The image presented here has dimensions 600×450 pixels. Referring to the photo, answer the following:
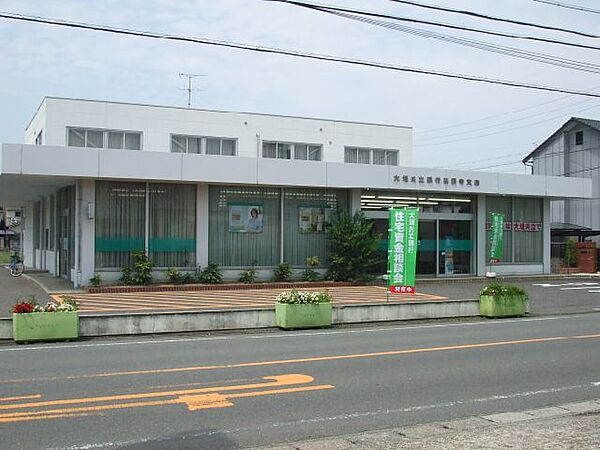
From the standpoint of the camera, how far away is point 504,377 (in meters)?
9.89

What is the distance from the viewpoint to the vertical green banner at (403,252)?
1897 cm

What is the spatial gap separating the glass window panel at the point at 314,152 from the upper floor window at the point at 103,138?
9.10m

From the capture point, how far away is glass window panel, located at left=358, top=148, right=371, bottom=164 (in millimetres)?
37781

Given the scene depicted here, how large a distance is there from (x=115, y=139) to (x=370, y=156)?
1395 centimetres

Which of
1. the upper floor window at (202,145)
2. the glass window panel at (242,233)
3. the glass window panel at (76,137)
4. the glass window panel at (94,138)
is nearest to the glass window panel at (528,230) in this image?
the glass window panel at (242,233)

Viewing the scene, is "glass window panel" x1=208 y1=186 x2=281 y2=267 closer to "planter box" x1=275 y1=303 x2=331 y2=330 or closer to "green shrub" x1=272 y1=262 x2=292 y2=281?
"green shrub" x1=272 y1=262 x2=292 y2=281

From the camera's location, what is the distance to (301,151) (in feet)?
120

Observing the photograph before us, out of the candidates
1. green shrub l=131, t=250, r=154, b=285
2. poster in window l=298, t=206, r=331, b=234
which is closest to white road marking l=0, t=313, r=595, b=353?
green shrub l=131, t=250, r=154, b=285

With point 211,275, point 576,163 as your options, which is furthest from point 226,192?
point 576,163

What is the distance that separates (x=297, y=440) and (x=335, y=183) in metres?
20.4

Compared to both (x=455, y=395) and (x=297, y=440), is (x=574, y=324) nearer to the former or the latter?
(x=455, y=395)

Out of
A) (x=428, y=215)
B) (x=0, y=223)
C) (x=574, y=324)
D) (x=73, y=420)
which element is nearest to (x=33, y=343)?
(x=73, y=420)

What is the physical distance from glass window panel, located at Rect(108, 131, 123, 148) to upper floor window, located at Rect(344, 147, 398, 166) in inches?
475

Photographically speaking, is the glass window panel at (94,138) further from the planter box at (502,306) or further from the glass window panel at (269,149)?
the planter box at (502,306)
